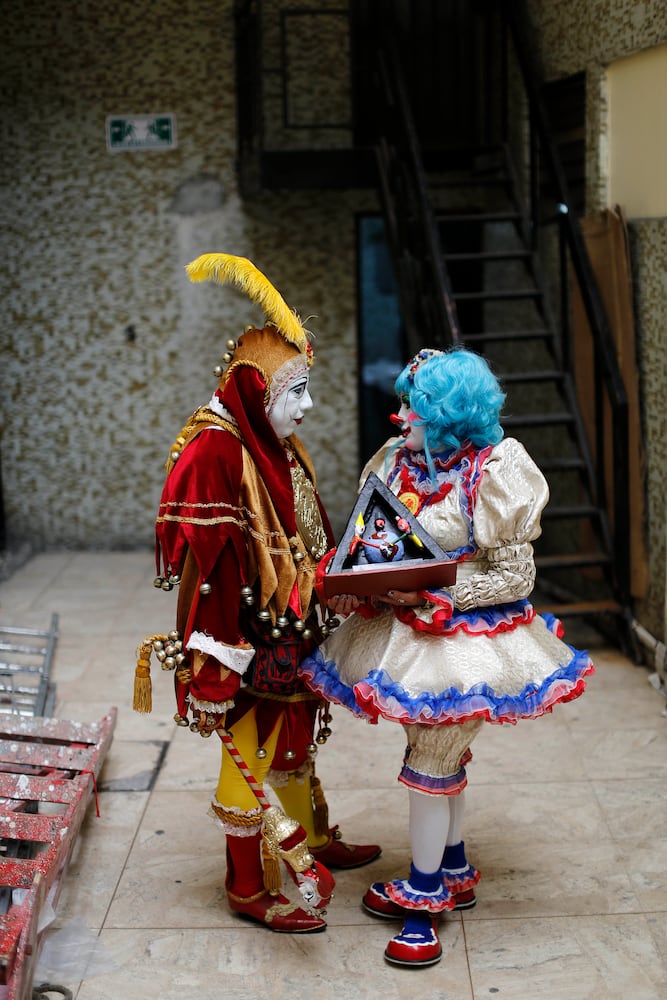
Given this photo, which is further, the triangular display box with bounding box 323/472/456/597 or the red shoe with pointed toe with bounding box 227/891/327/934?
the red shoe with pointed toe with bounding box 227/891/327/934

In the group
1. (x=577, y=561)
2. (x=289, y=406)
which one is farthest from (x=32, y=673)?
(x=577, y=561)

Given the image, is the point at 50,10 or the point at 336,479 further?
the point at 336,479

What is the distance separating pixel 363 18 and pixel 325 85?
63 cm

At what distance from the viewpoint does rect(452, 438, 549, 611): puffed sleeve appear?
2.78 metres

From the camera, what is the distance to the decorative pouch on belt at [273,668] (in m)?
3.00

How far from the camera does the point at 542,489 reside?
285 centimetres

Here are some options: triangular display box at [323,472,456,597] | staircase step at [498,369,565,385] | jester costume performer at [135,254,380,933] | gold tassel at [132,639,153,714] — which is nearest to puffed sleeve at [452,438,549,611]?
triangular display box at [323,472,456,597]

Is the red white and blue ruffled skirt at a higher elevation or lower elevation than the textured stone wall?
lower

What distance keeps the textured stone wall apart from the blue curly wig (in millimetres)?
4211

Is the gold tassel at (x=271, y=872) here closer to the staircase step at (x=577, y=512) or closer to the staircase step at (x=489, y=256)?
the staircase step at (x=577, y=512)

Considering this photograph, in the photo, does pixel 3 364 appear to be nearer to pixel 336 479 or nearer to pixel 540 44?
pixel 336 479

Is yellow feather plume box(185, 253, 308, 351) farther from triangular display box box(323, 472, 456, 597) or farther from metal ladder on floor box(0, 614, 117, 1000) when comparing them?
metal ladder on floor box(0, 614, 117, 1000)

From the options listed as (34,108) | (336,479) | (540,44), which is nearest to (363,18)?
(540,44)

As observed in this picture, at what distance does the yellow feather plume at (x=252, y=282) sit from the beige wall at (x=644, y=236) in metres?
2.35
